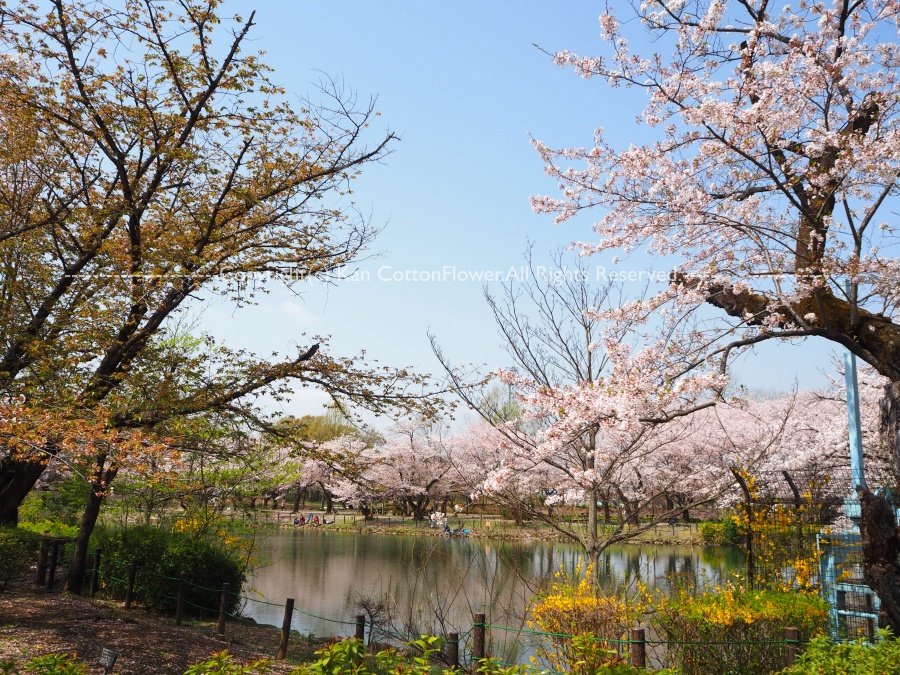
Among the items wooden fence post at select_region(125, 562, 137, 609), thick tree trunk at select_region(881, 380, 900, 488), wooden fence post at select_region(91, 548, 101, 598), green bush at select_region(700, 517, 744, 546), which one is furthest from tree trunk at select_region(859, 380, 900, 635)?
green bush at select_region(700, 517, 744, 546)

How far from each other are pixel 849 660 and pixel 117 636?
7576mm

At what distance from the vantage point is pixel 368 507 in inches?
1533

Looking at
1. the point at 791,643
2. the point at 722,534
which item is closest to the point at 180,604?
the point at 791,643

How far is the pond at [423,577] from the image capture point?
929 cm

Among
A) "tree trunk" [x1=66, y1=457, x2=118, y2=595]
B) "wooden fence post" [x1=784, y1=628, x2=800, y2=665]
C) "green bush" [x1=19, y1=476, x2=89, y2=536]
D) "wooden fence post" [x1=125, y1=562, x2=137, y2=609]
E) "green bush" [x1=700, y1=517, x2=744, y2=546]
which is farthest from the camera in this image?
"green bush" [x1=700, y1=517, x2=744, y2=546]

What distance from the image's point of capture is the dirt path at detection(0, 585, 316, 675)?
676 centimetres

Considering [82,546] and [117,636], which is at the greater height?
[82,546]

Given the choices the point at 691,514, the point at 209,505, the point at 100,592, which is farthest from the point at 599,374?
the point at 691,514

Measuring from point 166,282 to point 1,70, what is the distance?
349 cm

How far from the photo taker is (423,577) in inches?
398

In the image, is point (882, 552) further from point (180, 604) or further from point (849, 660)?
point (180, 604)

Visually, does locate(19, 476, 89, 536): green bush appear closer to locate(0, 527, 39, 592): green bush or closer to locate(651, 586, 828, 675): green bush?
locate(0, 527, 39, 592): green bush

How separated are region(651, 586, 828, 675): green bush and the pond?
1.11 metres

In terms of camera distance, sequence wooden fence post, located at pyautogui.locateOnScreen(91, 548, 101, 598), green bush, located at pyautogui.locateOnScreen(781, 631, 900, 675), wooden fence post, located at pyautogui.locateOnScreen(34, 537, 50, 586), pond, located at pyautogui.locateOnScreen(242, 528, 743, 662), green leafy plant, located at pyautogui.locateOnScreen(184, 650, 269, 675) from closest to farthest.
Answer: green leafy plant, located at pyautogui.locateOnScreen(184, 650, 269, 675) < green bush, located at pyautogui.locateOnScreen(781, 631, 900, 675) < pond, located at pyautogui.locateOnScreen(242, 528, 743, 662) < wooden fence post, located at pyautogui.locateOnScreen(91, 548, 101, 598) < wooden fence post, located at pyautogui.locateOnScreen(34, 537, 50, 586)
